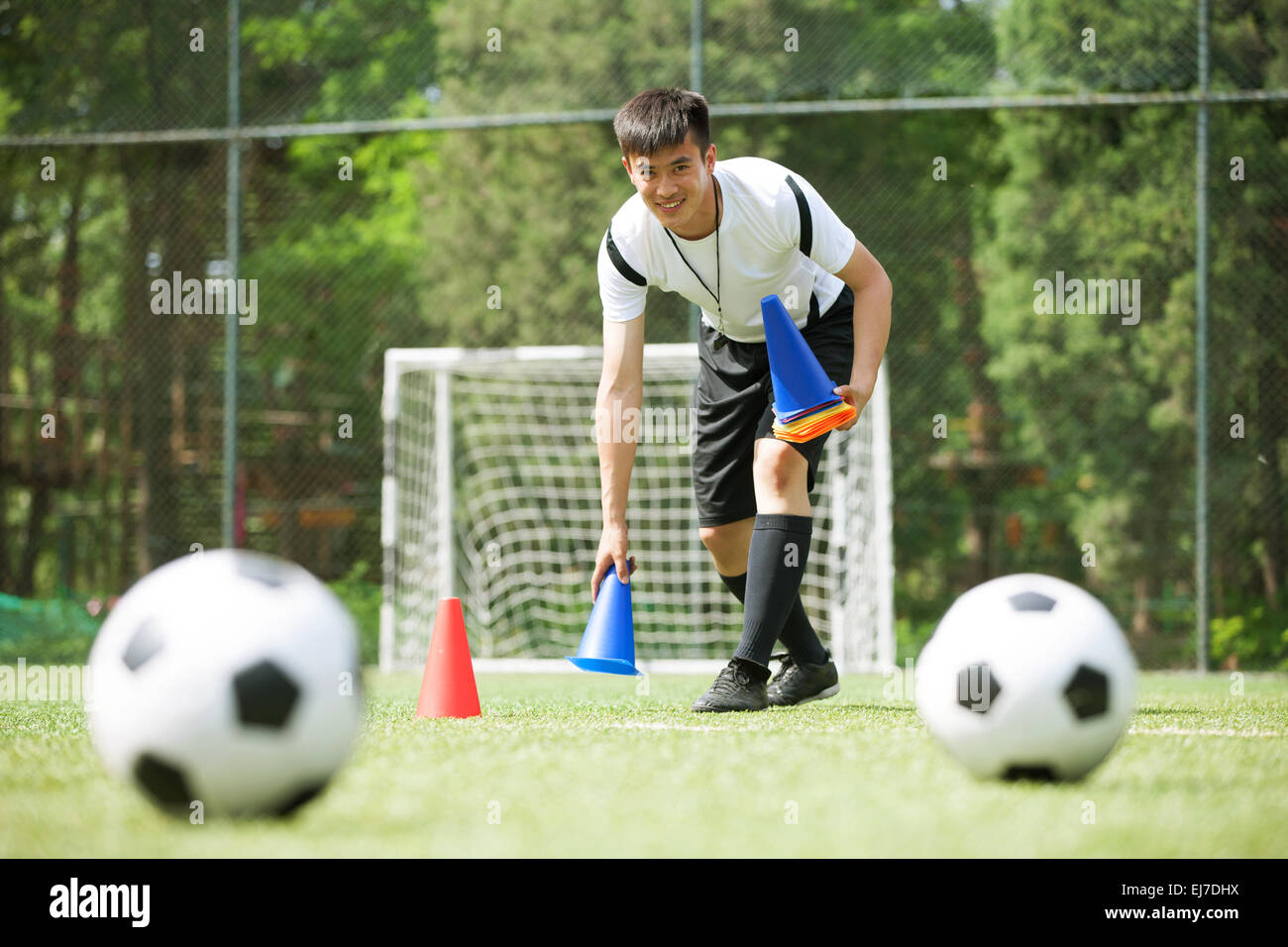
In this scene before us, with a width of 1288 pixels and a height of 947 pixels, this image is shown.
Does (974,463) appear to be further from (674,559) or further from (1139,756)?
(1139,756)

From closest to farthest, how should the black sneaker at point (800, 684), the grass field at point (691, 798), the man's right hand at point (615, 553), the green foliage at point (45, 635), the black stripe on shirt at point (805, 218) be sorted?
the grass field at point (691, 798)
the black stripe on shirt at point (805, 218)
the man's right hand at point (615, 553)
the black sneaker at point (800, 684)
the green foliage at point (45, 635)

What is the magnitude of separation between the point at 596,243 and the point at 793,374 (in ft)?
25.1

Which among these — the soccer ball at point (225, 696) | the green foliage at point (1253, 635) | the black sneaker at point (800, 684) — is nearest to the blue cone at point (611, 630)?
the black sneaker at point (800, 684)

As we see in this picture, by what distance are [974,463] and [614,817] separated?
8822mm

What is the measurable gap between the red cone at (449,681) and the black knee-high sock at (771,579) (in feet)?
2.89

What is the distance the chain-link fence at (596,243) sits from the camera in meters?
8.23

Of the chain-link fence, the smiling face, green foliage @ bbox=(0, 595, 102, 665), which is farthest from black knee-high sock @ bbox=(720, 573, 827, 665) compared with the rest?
green foliage @ bbox=(0, 595, 102, 665)

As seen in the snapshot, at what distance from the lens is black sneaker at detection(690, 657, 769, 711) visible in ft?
12.5

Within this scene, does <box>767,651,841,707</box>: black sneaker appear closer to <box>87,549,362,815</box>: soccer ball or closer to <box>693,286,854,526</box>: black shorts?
<box>693,286,854,526</box>: black shorts

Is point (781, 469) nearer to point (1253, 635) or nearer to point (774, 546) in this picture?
point (774, 546)

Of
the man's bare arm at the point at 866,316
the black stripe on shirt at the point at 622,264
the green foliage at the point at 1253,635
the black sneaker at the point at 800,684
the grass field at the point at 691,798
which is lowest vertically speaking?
the green foliage at the point at 1253,635

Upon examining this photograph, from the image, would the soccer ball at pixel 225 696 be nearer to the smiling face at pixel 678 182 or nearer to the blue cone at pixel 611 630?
the blue cone at pixel 611 630

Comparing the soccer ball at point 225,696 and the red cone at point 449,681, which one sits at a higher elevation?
the soccer ball at point 225,696
